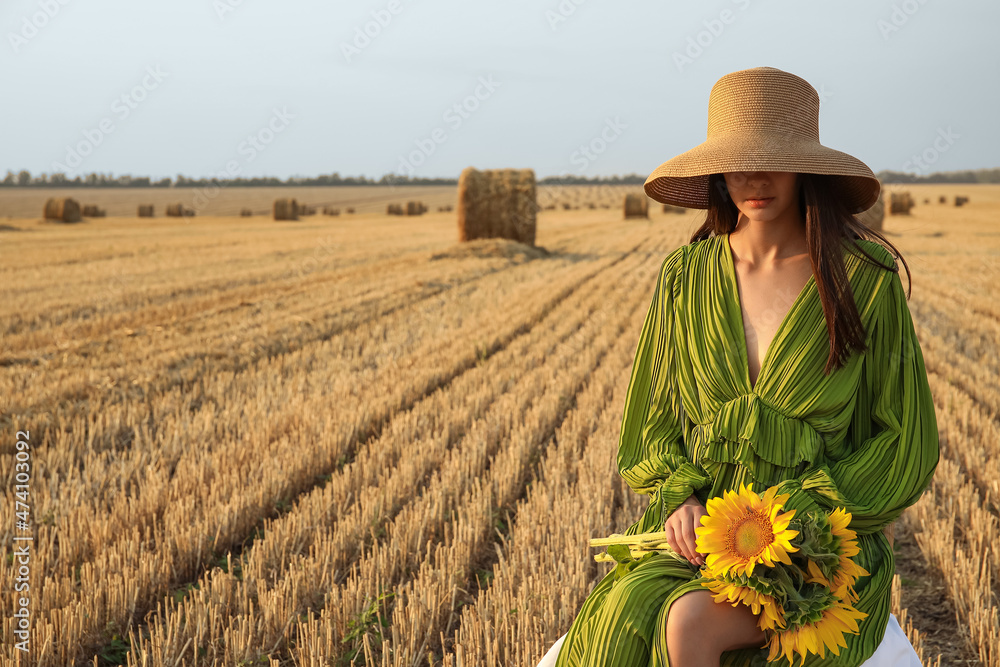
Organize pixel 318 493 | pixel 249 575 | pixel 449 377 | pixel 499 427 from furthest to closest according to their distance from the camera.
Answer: pixel 449 377
pixel 499 427
pixel 318 493
pixel 249 575

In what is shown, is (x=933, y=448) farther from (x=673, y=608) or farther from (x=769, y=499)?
(x=673, y=608)

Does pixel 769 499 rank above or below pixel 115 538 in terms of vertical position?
above

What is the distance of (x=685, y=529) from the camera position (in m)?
1.74

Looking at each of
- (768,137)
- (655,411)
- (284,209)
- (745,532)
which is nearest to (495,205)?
(655,411)

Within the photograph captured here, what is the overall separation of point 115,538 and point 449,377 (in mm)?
3189

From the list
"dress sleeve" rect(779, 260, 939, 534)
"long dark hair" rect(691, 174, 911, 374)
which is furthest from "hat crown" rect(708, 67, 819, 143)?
"dress sleeve" rect(779, 260, 939, 534)

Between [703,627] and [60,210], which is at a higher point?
[60,210]

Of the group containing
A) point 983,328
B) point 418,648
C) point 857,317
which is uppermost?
point 857,317

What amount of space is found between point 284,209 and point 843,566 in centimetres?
3313

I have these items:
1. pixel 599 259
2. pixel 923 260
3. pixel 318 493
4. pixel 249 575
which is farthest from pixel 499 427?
pixel 923 260

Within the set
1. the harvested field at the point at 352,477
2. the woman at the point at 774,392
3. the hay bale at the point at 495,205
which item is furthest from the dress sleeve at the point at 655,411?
the hay bale at the point at 495,205

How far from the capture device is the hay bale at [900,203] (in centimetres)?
2924

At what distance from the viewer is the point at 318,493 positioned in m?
3.69

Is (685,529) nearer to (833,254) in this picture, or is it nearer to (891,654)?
(891,654)
